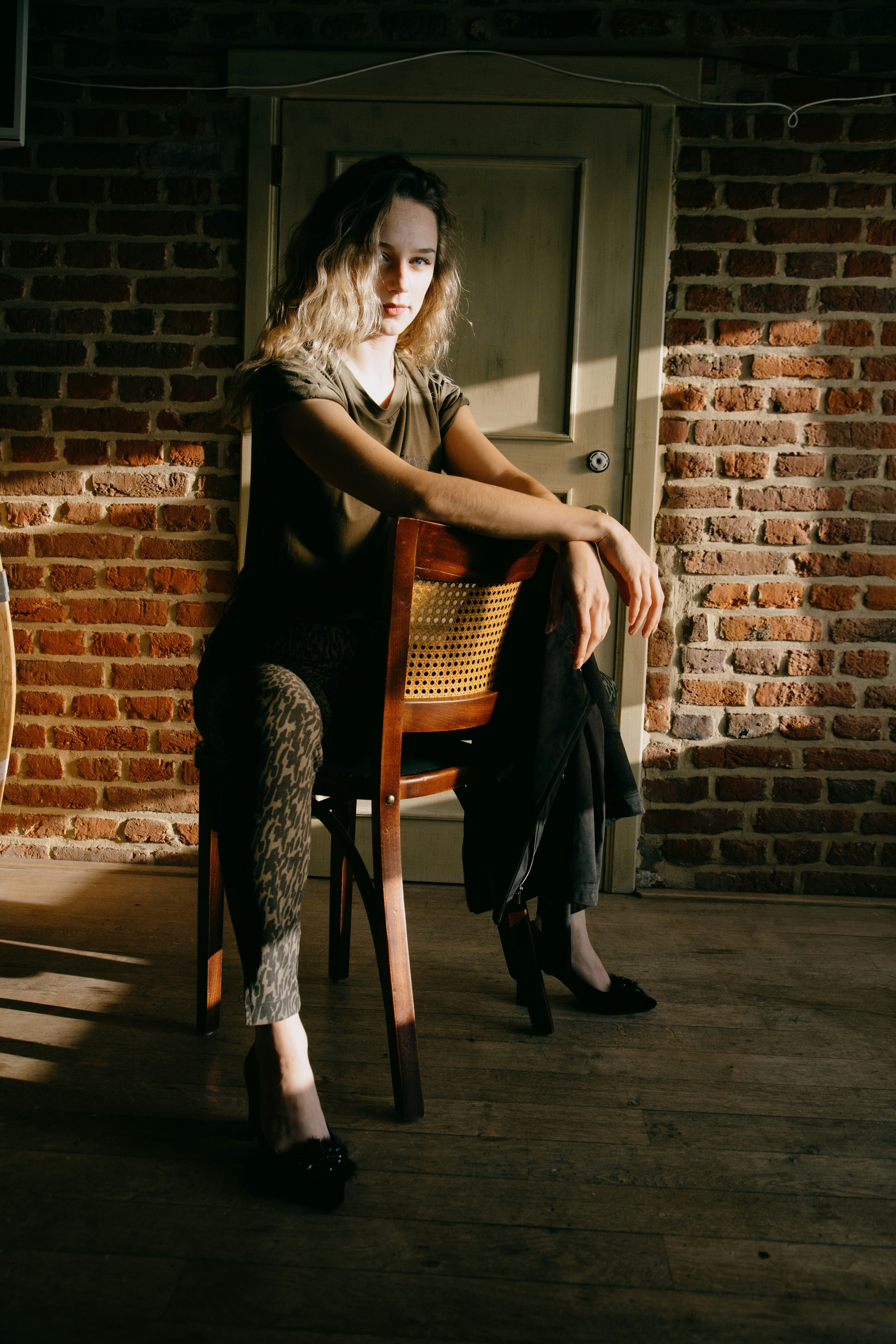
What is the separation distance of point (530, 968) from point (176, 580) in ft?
4.88

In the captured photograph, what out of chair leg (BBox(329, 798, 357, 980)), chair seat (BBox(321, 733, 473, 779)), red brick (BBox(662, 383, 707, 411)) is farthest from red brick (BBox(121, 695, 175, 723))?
red brick (BBox(662, 383, 707, 411))

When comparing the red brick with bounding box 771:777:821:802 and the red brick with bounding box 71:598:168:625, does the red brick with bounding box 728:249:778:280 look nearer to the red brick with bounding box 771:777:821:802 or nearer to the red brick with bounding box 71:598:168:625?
the red brick with bounding box 771:777:821:802

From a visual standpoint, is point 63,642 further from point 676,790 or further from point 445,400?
point 676,790

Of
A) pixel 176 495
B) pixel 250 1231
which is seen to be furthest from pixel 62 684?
pixel 250 1231

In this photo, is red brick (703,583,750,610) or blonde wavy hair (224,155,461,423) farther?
red brick (703,583,750,610)

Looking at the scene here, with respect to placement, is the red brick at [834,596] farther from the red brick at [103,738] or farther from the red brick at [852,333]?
the red brick at [103,738]

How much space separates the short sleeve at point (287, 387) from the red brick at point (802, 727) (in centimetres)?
165

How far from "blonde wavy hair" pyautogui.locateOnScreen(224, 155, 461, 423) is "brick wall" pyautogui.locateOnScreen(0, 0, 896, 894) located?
3.14 feet

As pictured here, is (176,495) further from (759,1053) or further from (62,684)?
(759,1053)

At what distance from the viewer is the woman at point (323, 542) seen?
1.27 meters

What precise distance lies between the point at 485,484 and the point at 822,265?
5.25 feet

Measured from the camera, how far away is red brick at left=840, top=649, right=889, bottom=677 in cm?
253

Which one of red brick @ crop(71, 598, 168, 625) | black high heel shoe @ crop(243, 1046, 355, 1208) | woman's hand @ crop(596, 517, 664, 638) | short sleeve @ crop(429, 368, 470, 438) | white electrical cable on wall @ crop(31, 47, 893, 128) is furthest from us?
red brick @ crop(71, 598, 168, 625)

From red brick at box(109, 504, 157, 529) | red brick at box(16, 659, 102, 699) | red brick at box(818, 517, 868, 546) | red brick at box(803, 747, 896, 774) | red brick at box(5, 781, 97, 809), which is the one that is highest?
red brick at box(818, 517, 868, 546)
